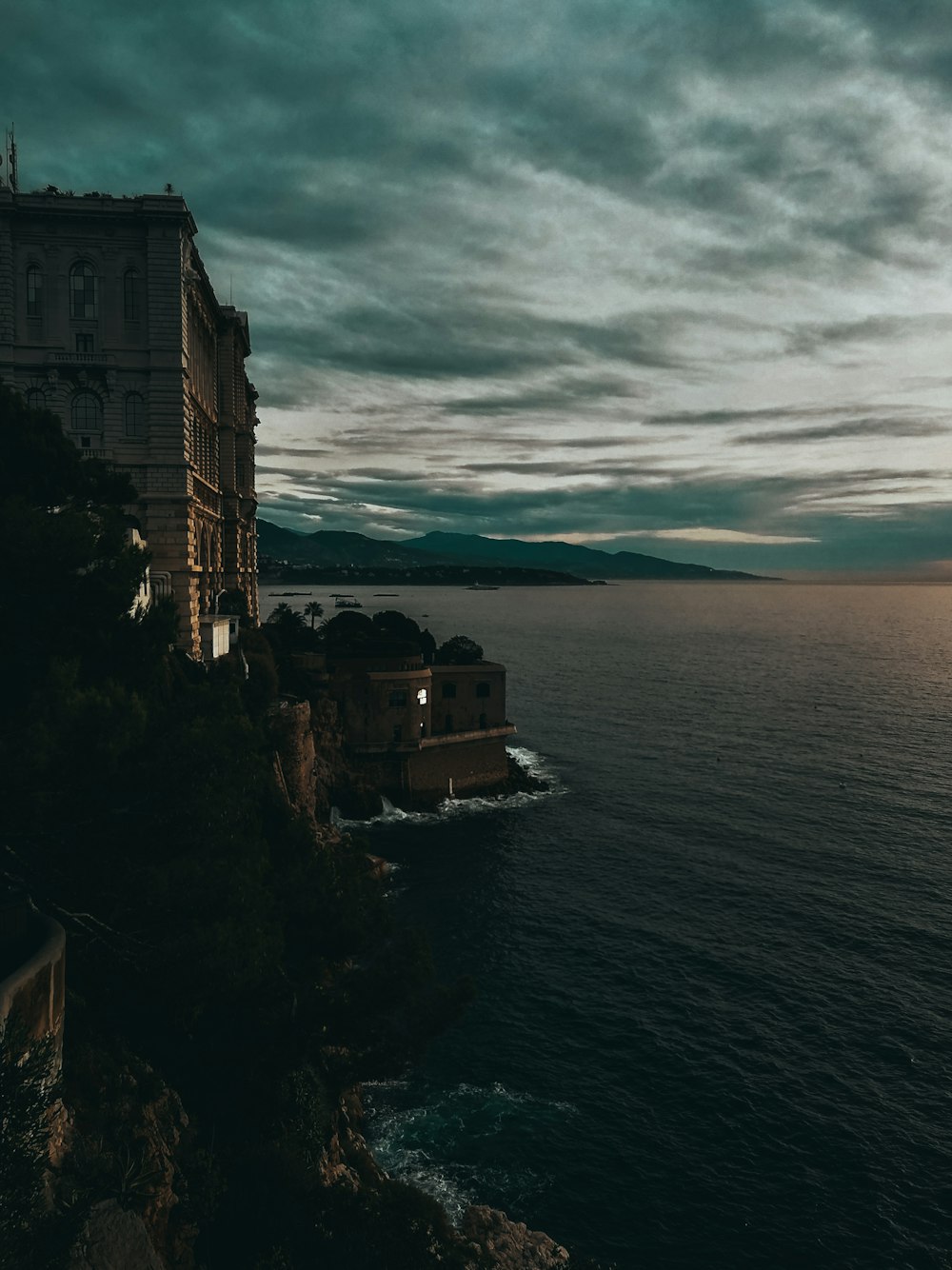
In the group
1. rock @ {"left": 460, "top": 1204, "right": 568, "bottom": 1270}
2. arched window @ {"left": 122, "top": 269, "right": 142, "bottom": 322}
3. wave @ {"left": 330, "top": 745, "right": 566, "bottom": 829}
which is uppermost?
arched window @ {"left": 122, "top": 269, "right": 142, "bottom": 322}

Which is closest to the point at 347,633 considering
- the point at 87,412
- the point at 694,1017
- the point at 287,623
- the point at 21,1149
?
the point at 287,623

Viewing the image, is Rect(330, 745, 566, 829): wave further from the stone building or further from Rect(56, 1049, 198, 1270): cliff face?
Rect(56, 1049, 198, 1270): cliff face

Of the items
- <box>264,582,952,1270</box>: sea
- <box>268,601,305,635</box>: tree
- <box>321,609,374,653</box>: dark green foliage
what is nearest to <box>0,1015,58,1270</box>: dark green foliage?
<box>264,582,952,1270</box>: sea

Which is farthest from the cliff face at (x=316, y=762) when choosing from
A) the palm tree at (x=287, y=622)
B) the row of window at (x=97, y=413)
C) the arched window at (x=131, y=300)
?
the arched window at (x=131, y=300)

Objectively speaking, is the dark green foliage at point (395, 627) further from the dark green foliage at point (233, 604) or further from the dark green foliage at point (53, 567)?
the dark green foliage at point (53, 567)

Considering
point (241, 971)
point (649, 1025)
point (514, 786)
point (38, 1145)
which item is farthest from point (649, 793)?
point (38, 1145)

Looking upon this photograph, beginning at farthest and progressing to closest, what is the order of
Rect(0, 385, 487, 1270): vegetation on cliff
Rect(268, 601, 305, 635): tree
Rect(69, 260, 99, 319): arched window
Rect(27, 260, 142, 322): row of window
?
Rect(268, 601, 305, 635): tree < Rect(69, 260, 99, 319): arched window < Rect(27, 260, 142, 322): row of window < Rect(0, 385, 487, 1270): vegetation on cliff

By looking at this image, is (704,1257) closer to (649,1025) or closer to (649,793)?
(649,1025)
